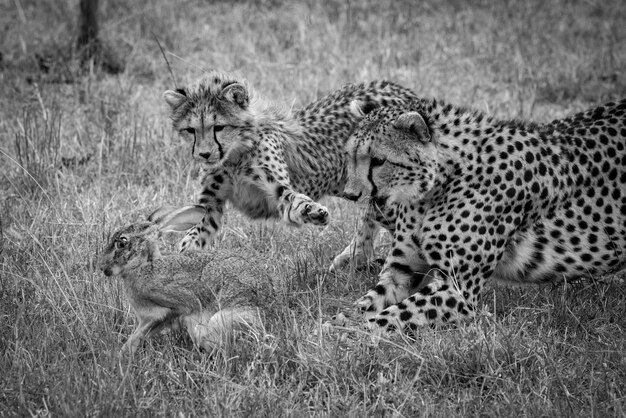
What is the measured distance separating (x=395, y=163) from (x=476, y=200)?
0.47 metres


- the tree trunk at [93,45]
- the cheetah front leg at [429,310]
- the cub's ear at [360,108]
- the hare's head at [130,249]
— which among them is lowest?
the cheetah front leg at [429,310]

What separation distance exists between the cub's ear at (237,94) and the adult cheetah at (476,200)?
1097mm

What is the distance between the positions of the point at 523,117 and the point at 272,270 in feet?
12.3

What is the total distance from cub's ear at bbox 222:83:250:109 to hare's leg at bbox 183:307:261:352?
186 centimetres

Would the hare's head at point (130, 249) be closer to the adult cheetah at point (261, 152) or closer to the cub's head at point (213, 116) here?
the adult cheetah at point (261, 152)

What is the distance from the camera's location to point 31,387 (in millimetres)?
3842

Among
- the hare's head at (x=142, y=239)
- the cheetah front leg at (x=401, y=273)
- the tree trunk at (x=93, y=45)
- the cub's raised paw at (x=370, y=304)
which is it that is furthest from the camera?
the tree trunk at (x=93, y=45)

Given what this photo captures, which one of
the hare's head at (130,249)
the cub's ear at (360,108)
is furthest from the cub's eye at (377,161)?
the hare's head at (130,249)

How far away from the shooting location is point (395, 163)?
482 centimetres

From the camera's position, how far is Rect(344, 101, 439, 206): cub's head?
483 cm

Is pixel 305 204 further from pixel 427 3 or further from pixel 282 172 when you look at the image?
pixel 427 3

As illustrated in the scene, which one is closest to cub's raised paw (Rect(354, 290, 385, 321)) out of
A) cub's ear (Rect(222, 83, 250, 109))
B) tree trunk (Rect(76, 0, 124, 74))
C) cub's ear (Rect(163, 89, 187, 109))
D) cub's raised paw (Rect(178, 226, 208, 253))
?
cub's raised paw (Rect(178, 226, 208, 253))

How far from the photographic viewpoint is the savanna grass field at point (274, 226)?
3.88 metres

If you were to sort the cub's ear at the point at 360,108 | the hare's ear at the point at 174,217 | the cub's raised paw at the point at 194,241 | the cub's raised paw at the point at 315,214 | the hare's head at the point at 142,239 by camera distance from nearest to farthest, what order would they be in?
the hare's head at the point at 142,239 < the hare's ear at the point at 174,217 < the cub's raised paw at the point at 315,214 < the cub's ear at the point at 360,108 < the cub's raised paw at the point at 194,241
